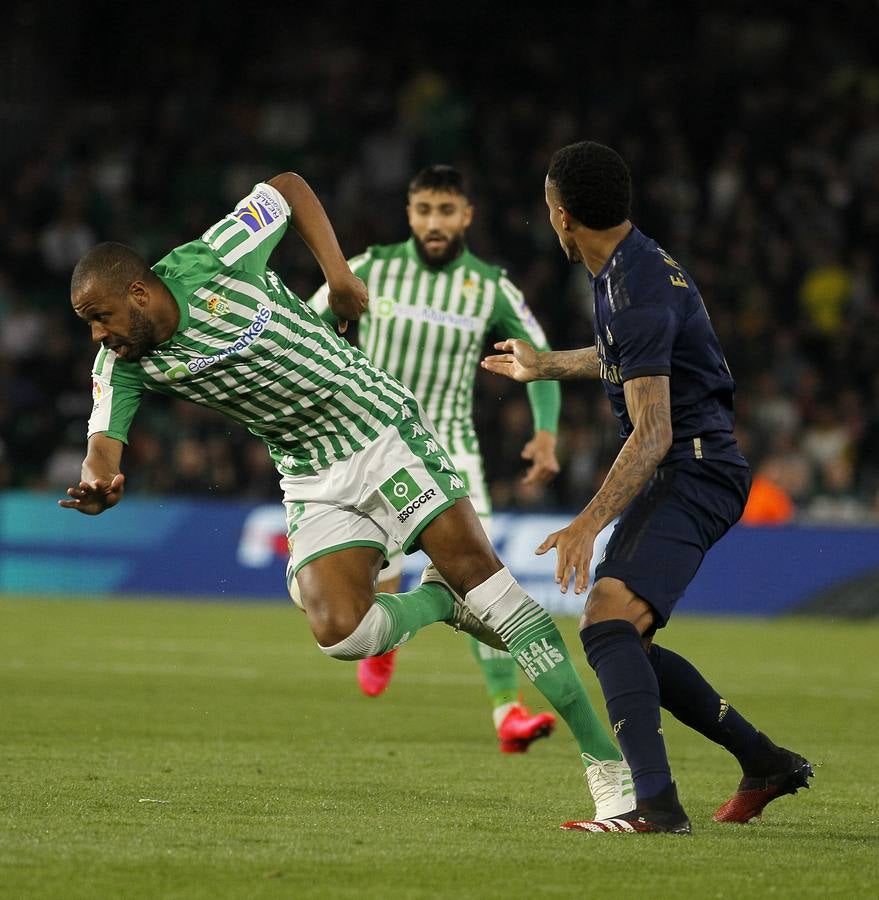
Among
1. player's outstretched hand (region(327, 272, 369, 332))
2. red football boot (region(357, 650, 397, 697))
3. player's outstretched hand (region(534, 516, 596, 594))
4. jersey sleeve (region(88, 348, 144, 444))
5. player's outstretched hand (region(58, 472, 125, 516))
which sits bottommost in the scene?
red football boot (region(357, 650, 397, 697))

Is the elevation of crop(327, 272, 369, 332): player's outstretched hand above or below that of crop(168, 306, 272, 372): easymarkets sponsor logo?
above

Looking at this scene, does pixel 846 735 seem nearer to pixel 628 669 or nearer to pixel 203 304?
pixel 628 669

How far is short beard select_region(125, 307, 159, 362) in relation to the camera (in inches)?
218

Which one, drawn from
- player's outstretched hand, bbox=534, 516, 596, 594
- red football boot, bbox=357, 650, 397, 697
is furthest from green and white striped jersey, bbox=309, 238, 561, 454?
player's outstretched hand, bbox=534, 516, 596, 594

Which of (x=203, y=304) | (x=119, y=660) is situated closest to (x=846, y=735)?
(x=203, y=304)

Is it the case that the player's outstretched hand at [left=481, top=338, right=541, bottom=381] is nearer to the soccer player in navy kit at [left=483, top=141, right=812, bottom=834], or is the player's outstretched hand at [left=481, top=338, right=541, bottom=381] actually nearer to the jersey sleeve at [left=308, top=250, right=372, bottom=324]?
the soccer player in navy kit at [left=483, top=141, right=812, bottom=834]

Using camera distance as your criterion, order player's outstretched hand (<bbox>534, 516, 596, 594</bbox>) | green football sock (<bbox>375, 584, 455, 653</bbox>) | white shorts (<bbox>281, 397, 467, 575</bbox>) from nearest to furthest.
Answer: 1. player's outstretched hand (<bbox>534, 516, 596, 594</bbox>)
2. green football sock (<bbox>375, 584, 455, 653</bbox>)
3. white shorts (<bbox>281, 397, 467, 575</bbox>)

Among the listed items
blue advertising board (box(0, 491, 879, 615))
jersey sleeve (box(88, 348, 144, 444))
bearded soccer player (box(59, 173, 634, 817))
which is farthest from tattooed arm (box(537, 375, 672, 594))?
blue advertising board (box(0, 491, 879, 615))

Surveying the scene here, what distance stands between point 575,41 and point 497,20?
3.84 ft

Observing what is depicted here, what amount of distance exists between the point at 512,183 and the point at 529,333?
38.6ft

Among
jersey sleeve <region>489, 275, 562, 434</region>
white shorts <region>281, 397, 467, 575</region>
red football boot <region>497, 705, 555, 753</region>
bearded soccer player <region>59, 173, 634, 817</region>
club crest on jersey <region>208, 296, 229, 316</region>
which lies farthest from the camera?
jersey sleeve <region>489, 275, 562, 434</region>

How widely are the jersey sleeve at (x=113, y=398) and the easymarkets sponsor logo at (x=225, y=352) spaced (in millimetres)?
171

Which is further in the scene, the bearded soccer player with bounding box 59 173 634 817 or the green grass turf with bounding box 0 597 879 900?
the bearded soccer player with bounding box 59 173 634 817

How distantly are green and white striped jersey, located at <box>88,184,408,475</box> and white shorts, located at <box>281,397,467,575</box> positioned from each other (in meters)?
0.06
